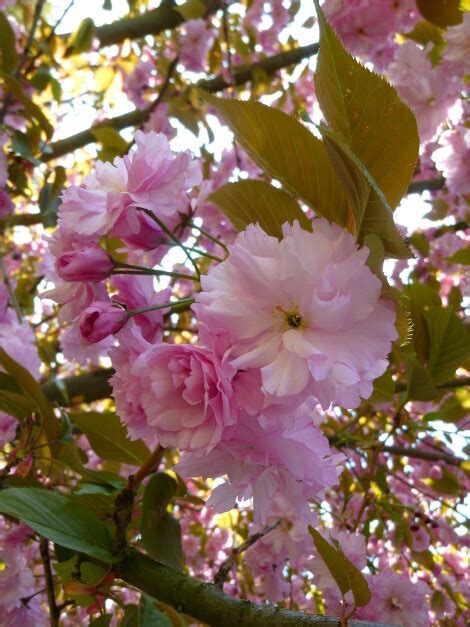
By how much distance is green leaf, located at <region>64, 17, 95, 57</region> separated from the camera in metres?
2.05

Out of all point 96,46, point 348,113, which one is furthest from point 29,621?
point 96,46

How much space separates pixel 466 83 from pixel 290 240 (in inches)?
57.2

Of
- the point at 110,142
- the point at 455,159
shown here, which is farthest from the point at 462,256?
the point at 110,142

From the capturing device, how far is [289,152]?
54cm

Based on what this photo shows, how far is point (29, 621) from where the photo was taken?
1.05 metres

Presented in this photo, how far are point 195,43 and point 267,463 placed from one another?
2448 millimetres

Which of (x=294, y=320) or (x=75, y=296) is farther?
(x=75, y=296)

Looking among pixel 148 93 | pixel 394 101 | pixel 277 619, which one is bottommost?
pixel 277 619

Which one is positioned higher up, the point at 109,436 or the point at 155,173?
the point at 155,173

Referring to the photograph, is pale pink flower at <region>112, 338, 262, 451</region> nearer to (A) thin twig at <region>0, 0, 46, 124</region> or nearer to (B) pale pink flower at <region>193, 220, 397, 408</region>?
(B) pale pink flower at <region>193, 220, 397, 408</region>

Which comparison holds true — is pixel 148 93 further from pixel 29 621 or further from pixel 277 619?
pixel 277 619

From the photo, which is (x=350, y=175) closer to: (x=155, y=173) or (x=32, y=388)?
(x=155, y=173)

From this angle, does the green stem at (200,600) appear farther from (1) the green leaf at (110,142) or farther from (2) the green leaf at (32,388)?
(1) the green leaf at (110,142)

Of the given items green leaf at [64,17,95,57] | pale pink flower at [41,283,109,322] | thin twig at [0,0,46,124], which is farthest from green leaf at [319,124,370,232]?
green leaf at [64,17,95,57]
